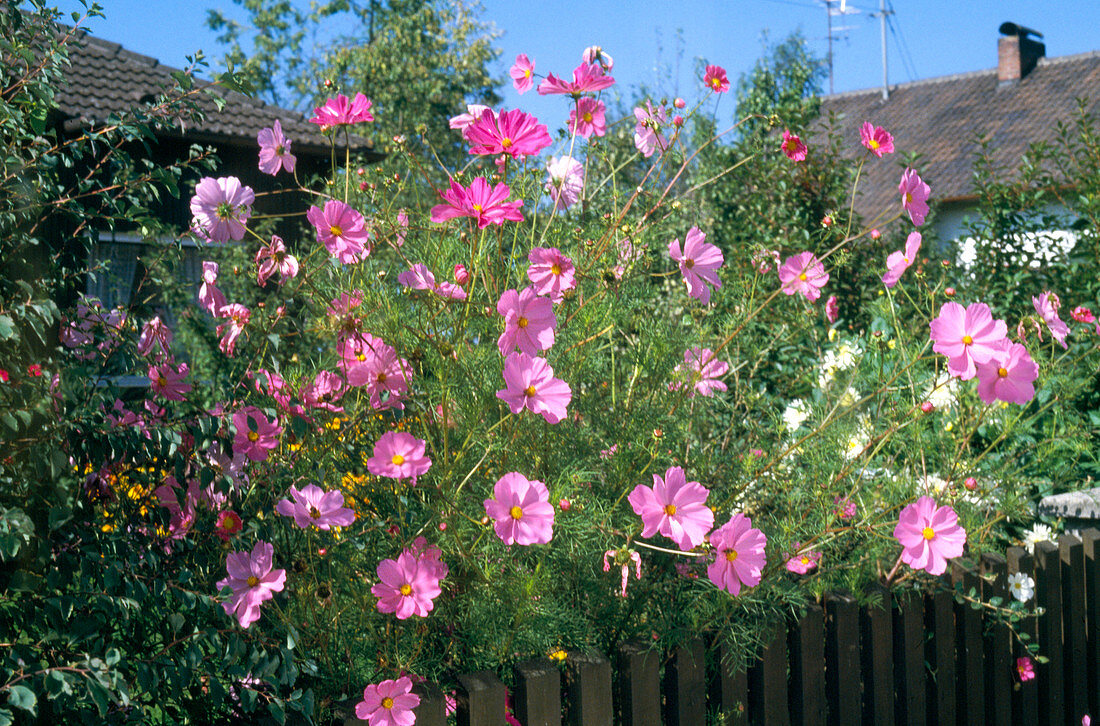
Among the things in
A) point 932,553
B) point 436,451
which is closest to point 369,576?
point 436,451

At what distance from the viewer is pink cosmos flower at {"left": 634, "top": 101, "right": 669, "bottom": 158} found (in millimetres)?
1936

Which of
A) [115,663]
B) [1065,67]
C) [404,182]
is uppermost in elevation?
[1065,67]

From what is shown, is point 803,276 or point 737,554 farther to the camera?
point 803,276

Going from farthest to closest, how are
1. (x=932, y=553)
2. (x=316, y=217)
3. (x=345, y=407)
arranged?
(x=345, y=407) → (x=932, y=553) → (x=316, y=217)

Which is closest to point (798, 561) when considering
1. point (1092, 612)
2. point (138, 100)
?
point (1092, 612)

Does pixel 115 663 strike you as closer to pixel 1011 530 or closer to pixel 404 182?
pixel 404 182

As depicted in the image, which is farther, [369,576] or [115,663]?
[369,576]

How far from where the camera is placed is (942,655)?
232 cm

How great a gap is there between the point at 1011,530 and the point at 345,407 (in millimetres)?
2706

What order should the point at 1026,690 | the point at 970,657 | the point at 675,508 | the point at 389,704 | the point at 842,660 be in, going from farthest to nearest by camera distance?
the point at 1026,690 < the point at 970,657 < the point at 842,660 < the point at 675,508 < the point at 389,704

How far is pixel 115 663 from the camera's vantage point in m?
1.19

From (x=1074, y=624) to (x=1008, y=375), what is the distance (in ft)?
4.69

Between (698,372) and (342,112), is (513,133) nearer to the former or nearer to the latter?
(342,112)

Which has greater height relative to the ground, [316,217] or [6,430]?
[316,217]
